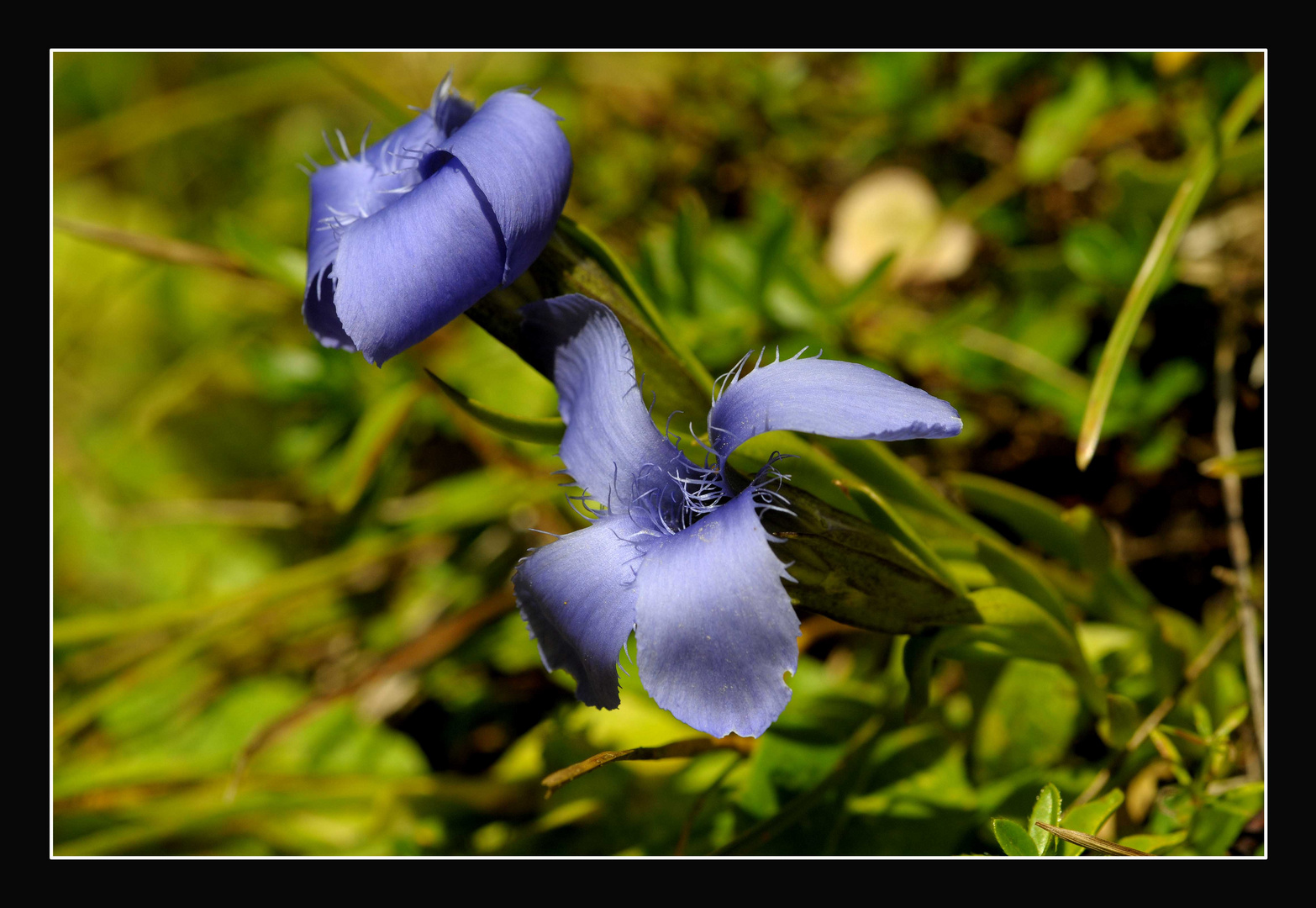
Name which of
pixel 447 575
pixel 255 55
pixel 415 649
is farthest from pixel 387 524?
pixel 255 55

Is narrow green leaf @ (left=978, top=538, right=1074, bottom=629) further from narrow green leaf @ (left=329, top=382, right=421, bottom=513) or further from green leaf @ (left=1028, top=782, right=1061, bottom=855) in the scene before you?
narrow green leaf @ (left=329, top=382, right=421, bottom=513)

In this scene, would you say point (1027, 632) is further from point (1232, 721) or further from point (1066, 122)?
point (1066, 122)

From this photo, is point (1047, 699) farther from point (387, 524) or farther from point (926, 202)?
point (387, 524)

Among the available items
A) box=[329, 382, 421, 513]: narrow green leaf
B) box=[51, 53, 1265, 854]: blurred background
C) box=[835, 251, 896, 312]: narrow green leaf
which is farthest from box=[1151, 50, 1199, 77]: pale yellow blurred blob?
box=[329, 382, 421, 513]: narrow green leaf

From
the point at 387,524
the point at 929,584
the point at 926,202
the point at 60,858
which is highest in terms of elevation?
the point at 926,202

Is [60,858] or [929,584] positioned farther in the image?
[60,858]

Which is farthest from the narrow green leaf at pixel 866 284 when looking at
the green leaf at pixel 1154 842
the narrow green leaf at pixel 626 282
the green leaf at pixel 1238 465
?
the green leaf at pixel 1154 842

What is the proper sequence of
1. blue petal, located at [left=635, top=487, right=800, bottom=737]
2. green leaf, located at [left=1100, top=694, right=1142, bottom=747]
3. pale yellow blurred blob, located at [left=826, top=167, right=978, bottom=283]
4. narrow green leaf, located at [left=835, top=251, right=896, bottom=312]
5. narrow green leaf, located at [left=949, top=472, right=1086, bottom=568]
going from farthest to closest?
1. pale yellow blurred blob, located at [left=826, top=167, right=978, bottom=283]
2. narrow green leaf, located at [left=835, top=251, right=896, bottom=312]
3. narrow green leaf, located at [left=949, top=472, right=1086, bottom=568]
4. green leaf, located at [left=1100, top=694, right=1142, bottom=747]
5. blue petal, located at [left=635, top=487, right=800, bottom=737]

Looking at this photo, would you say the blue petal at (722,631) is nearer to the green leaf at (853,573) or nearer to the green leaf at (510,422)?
the green leaf at (853,573)
